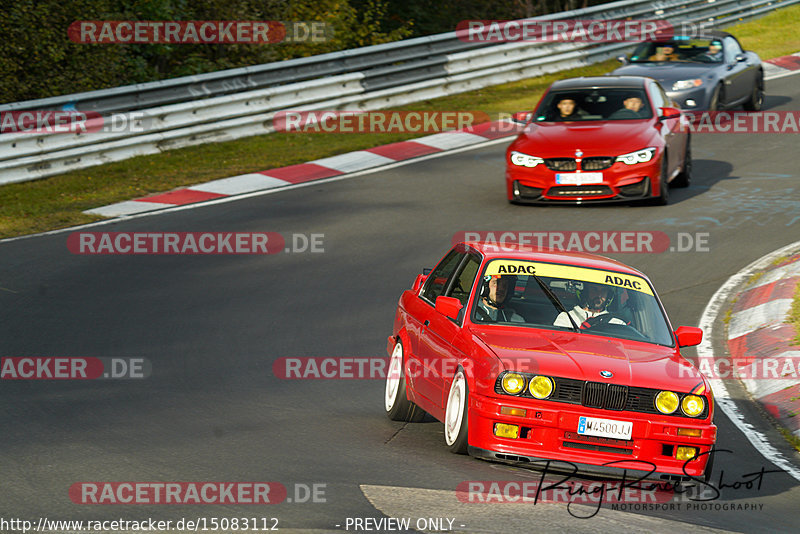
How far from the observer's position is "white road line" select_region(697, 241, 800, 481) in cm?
830

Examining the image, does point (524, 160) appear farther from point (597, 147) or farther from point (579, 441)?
point (579, 441)

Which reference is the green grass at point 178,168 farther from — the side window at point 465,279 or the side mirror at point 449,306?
the side mirror at point 449,306

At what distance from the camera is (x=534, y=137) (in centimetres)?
1606

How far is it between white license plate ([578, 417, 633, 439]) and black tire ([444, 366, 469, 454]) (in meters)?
0.73

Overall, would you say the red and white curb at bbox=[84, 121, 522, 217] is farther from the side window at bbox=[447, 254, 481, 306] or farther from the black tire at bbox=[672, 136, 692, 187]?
the side window at bbox=[447, 254, 481, 306]

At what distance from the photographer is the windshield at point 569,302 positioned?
8141 millimetres

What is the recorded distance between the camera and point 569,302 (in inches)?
326

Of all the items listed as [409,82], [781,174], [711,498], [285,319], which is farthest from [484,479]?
[409,82]

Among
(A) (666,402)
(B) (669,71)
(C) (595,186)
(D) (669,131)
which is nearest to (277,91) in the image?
(B) (669,71)

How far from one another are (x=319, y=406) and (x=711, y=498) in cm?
313

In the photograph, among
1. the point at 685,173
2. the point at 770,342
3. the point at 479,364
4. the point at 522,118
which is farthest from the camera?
the point at 685,173

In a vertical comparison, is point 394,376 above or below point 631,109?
below

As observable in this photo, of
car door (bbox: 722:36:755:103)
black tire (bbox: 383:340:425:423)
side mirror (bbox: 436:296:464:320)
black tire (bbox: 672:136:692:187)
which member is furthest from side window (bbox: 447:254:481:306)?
car door (bbox: 722:36:755:103)

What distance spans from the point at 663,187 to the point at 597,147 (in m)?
1.15
